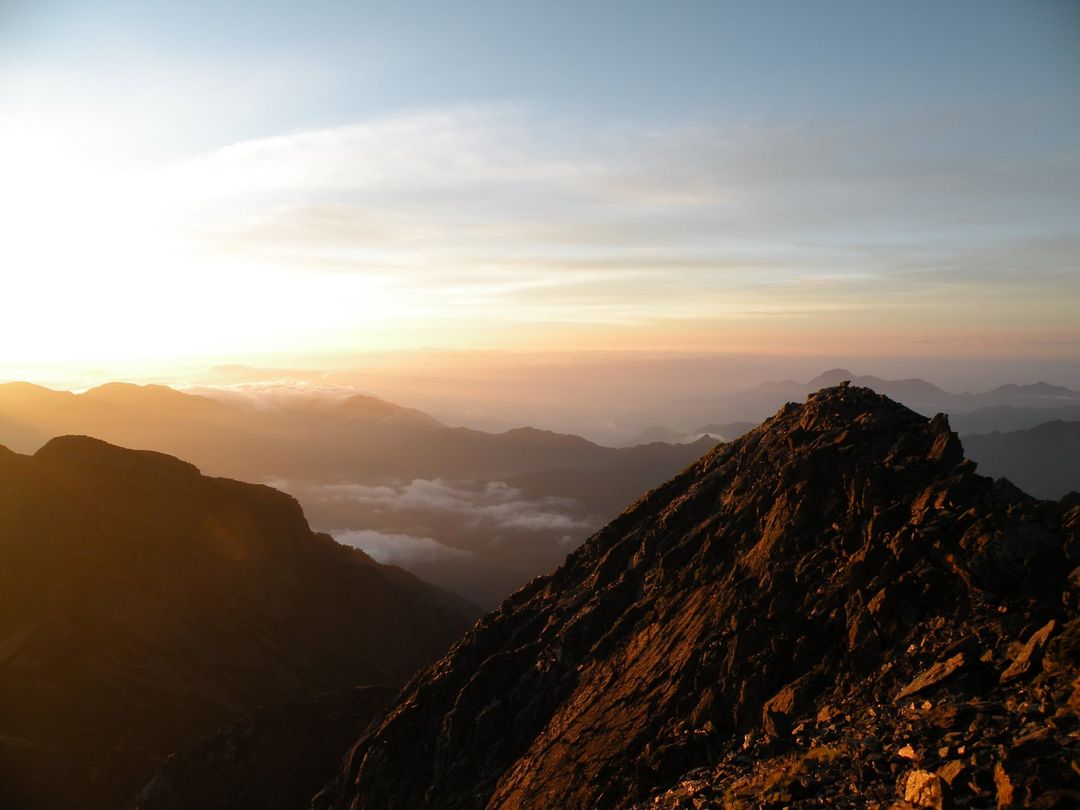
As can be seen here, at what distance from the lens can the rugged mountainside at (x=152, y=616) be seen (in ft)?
318

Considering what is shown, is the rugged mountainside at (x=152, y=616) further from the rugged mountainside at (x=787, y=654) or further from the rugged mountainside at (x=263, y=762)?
the rugged mountainside at (x=787, y=654)

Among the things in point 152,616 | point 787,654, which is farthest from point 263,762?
point 787,654

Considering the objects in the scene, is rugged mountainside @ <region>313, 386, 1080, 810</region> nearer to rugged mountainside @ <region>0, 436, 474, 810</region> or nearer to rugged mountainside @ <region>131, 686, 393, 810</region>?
rugged mountainside @ <region>131, 686, 393, 810</region>

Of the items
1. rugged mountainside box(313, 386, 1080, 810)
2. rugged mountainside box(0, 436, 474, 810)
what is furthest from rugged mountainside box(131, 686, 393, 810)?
rugged mountainside box(313, 386, 1080, 810)

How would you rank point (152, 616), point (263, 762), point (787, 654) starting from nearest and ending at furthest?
point (787, 654) → point (263, 762) → point (152, 616)

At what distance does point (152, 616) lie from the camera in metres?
123

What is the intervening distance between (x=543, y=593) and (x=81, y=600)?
99.7 metres

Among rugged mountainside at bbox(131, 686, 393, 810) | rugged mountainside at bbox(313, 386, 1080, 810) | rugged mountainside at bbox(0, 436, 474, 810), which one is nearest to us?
rugged mountainside at bbox(313, 386, 1080, 810)

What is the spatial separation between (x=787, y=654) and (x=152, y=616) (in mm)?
123420

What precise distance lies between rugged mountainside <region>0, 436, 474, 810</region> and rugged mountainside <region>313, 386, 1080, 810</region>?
58.6 m

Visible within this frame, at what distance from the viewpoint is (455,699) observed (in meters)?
55.4

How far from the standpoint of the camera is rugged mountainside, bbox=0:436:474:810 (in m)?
97.1

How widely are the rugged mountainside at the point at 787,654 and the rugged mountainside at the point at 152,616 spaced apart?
58.6 meters

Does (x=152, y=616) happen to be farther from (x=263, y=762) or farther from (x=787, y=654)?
(x=787, y=654)
